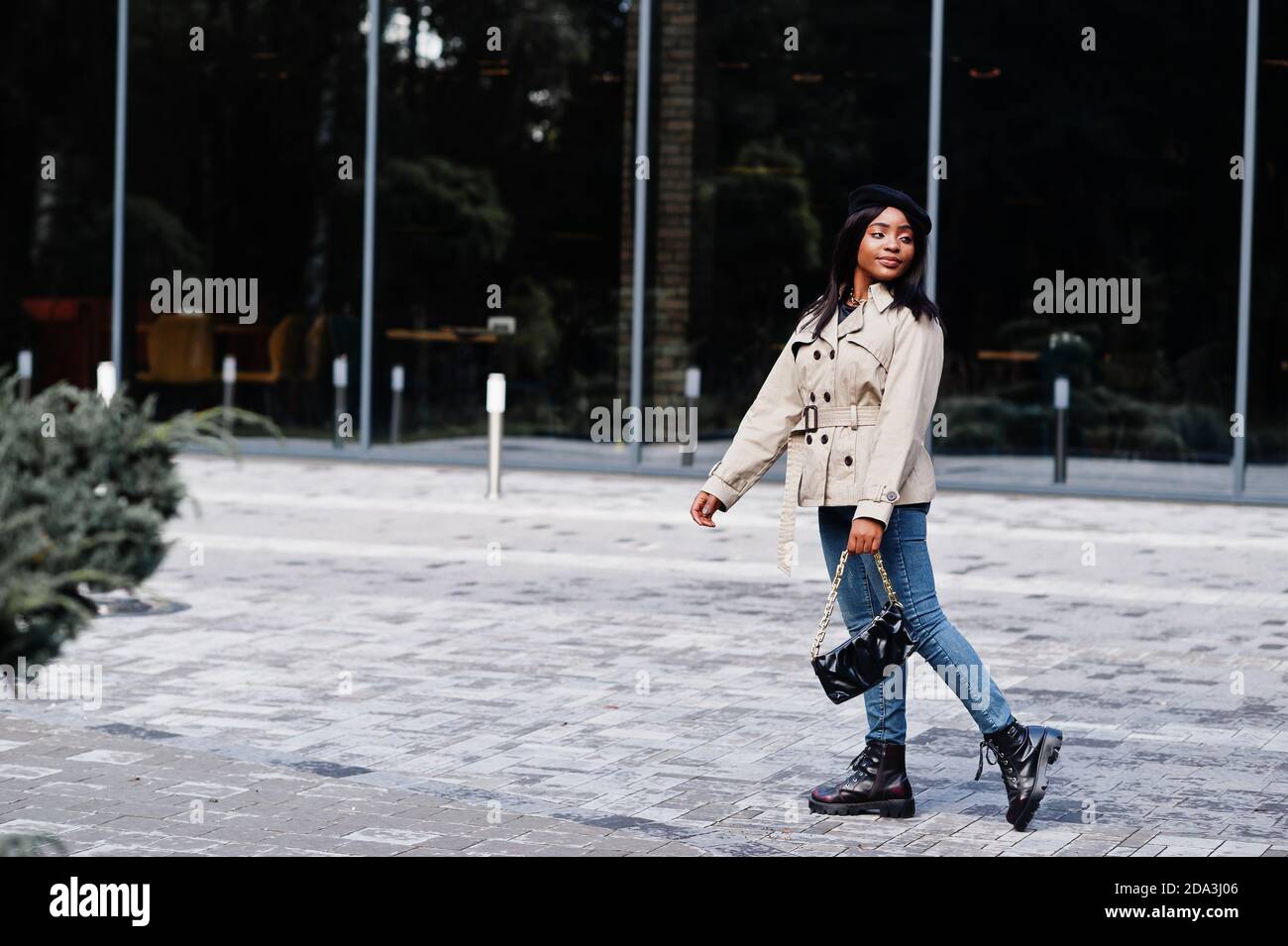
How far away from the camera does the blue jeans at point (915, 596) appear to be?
586 cm

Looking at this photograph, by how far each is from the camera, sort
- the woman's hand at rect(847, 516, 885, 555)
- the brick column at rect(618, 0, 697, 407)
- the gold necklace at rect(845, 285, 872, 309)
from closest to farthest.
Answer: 1. the woman's hand at rect(847, 516, 885, 555)
2. the gold necklace at rect(845, 285, 872, 309)
3. the brick column at rect(618, 0, 697, 407)

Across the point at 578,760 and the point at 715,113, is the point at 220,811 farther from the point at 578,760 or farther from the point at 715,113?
the point at 715,113

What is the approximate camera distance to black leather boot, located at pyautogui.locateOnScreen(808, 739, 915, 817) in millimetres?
6027

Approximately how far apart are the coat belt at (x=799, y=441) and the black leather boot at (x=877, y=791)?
630 millimetres

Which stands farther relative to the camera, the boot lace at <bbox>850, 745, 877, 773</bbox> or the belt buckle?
the boot lace at <bbox>850, 745, 877, 773</bbox>

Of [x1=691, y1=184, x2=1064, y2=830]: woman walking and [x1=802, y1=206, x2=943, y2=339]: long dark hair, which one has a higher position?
[x1=802, y1=206, x2=943, y2=339]: long dark hair

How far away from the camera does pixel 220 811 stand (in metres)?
5.93

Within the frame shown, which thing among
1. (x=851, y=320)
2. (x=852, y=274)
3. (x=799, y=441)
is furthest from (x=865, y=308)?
(x=799, y=441)

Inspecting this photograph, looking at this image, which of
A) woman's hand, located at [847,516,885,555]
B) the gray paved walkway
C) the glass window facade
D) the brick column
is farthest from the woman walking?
the brick column

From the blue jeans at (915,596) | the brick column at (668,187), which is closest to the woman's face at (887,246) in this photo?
the blue jeans at (915,596)

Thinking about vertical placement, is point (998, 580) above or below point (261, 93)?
below

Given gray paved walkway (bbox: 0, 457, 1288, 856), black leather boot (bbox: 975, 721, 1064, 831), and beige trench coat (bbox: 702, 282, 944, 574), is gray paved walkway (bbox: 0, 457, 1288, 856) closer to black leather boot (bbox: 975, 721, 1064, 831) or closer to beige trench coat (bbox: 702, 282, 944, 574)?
black leather boot (bbox: 975, 721, 1064, 831)
